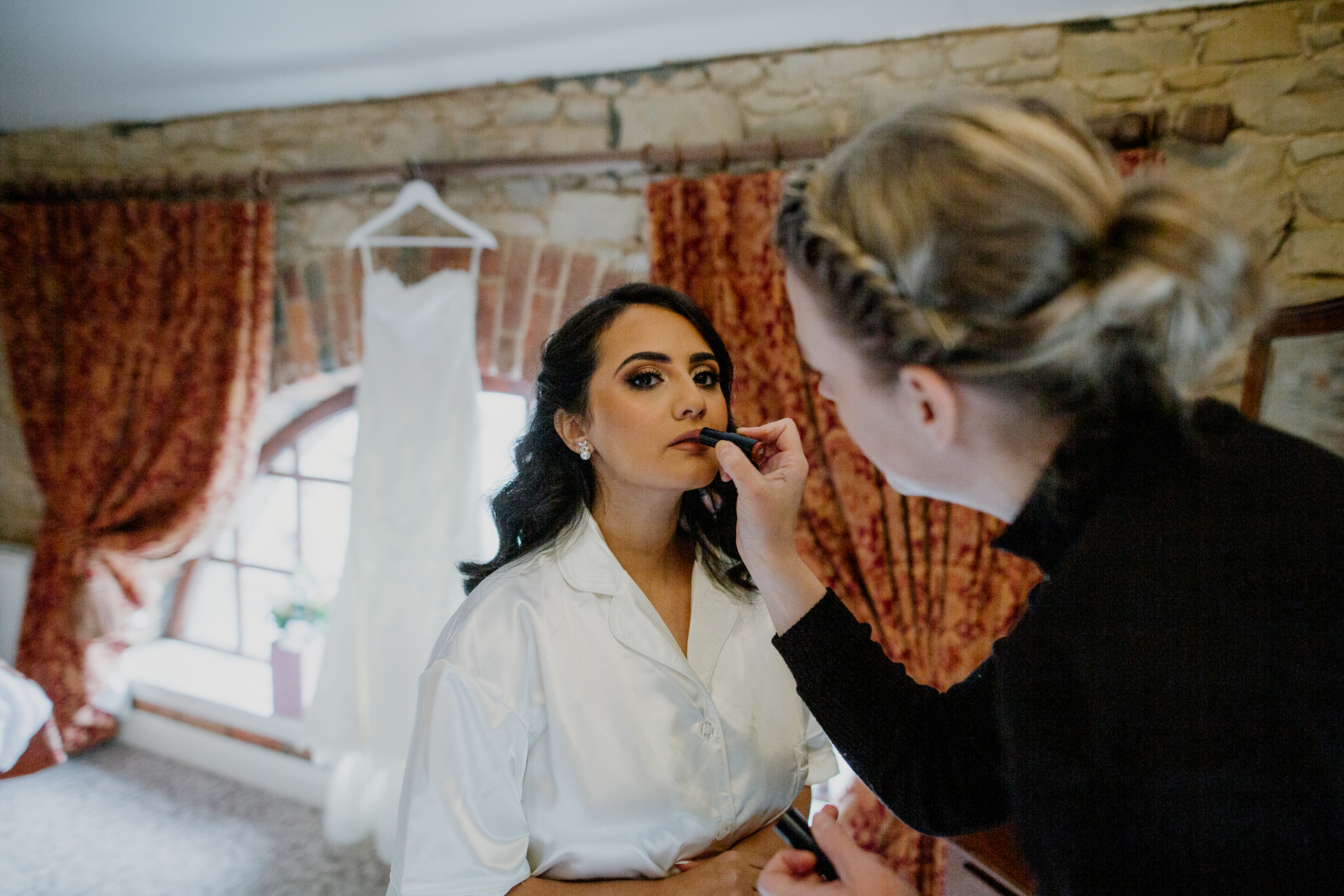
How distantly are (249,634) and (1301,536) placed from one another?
3.83 metres

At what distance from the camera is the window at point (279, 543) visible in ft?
10.2

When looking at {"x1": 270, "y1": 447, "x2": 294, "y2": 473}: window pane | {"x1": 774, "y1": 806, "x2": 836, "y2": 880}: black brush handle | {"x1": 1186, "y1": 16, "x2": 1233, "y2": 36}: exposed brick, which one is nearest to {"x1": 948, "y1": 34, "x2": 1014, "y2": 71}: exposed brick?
{"x1": 1186, "y1": 16, "x2": 1233, "y2": 36}: exposed brick

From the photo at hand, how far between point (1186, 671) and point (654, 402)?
2.54 feet

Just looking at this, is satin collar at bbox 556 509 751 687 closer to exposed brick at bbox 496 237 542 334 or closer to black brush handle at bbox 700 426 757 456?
black brush handle at bbox 700 426 757 456

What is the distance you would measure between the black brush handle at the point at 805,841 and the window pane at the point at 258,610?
296 cm

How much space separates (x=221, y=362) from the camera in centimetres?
275

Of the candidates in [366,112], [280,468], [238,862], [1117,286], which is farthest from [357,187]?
[1117,286]

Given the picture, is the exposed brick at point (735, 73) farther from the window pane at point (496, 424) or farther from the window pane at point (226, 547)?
the window pane at point (226, 547)

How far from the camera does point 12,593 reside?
10.7 feet

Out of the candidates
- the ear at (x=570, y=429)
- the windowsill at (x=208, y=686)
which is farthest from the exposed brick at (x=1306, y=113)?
the windowsill at (x=208, y=686)

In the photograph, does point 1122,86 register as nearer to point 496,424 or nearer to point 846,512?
point 846,512

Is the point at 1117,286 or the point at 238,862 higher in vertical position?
the point at 1117,286

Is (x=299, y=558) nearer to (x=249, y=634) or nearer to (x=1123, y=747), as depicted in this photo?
(x=249, y=634)

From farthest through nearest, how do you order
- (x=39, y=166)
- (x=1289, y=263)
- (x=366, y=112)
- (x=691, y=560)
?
(x=39, y=166)
(x=366, y=112)
(x=1289, y=263)
(x=691, y=560)
